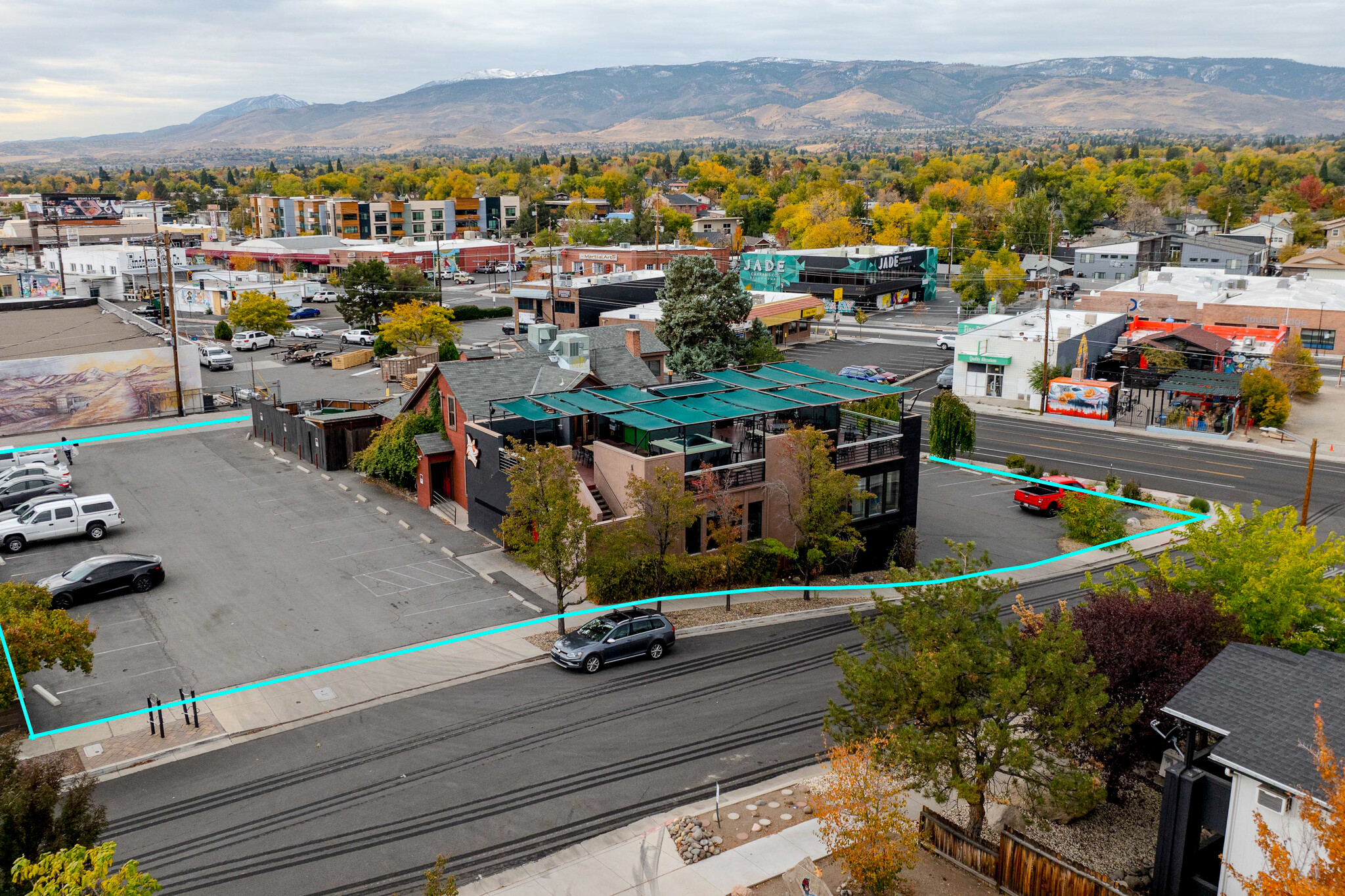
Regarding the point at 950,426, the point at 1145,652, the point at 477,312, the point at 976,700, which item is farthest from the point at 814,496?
the point at 477,312

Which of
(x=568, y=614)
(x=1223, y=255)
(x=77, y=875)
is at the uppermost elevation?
(x=1223, y=255)

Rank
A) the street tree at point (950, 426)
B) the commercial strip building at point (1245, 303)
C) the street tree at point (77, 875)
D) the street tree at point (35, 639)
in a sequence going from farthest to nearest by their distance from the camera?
1. the commercial strip building at point (1245, 303)
2. the street tree at point (950, 426)
3. the street tree at point (35, 639)
4. the street tree at point (77, 875)

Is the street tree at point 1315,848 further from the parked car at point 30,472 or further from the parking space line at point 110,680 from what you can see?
the parked car at point 30,472

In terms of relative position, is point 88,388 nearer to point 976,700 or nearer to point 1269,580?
point 976,700

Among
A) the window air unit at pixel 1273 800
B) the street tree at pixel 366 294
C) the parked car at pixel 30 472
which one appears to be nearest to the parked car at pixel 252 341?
the street tree at pixel 366 294

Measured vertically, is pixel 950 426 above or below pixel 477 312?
below

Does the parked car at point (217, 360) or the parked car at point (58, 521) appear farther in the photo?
the parked car at point (217, 360)
